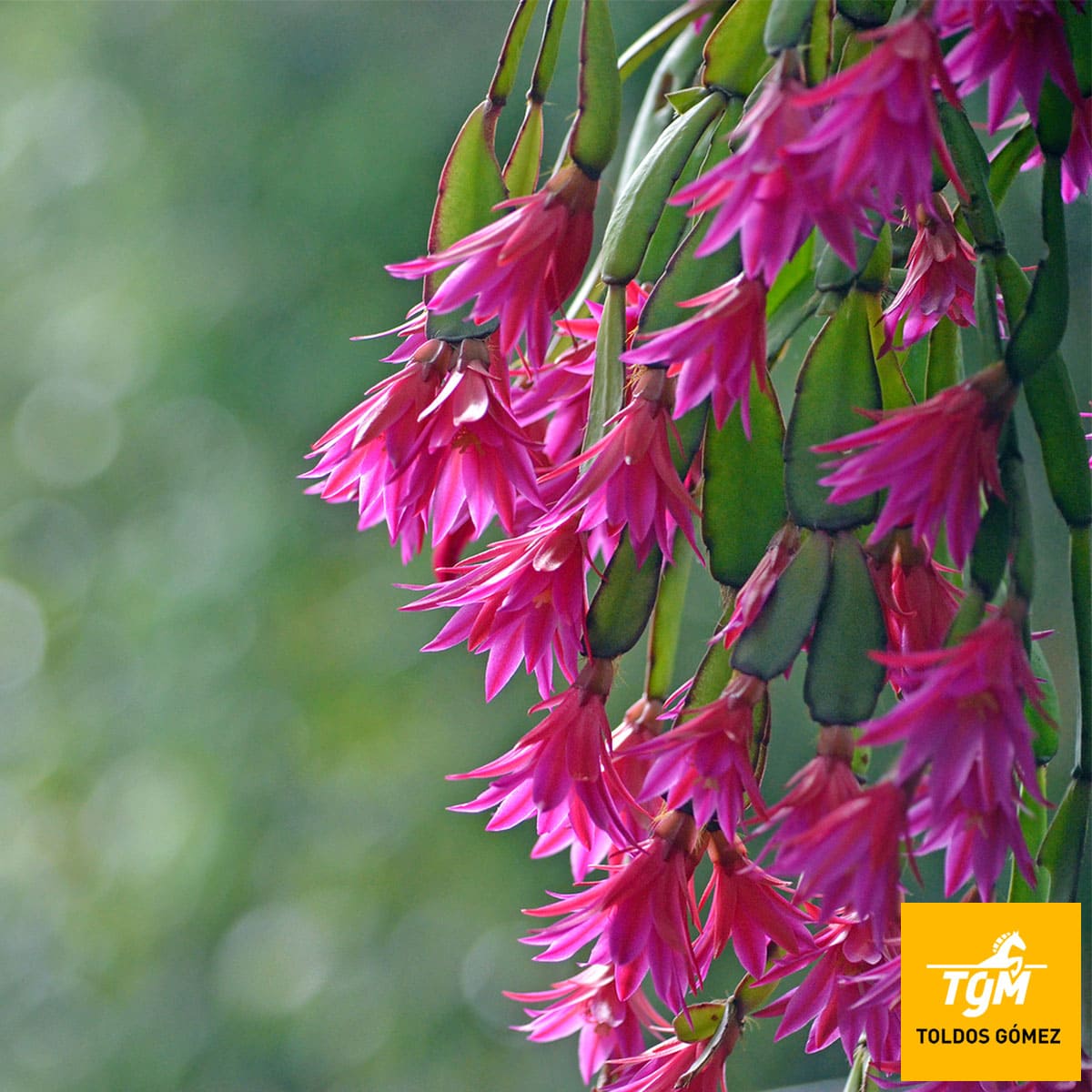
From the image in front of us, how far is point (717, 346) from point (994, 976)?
0.16 m

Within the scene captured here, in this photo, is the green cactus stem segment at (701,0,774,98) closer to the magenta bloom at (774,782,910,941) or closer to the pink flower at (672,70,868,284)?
the pink flower at (672,70,868,284)

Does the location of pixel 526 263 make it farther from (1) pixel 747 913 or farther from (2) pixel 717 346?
(1) pixel 747 913

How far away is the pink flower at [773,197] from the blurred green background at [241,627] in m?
1.06

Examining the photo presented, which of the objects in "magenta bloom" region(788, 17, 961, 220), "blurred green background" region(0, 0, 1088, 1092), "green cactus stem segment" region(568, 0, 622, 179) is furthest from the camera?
"blurred green background" region(0, 0, 1088, 1092)

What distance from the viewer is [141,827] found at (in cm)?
144

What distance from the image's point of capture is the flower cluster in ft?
0.70

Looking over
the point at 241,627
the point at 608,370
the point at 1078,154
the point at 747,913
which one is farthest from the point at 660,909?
the point at 241,627

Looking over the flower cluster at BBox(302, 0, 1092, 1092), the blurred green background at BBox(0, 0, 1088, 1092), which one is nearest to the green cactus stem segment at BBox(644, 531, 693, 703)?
the flower cluster at BBox(302, 0, 1092, 1092)

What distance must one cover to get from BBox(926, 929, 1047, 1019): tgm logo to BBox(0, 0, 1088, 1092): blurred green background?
1.03 meters

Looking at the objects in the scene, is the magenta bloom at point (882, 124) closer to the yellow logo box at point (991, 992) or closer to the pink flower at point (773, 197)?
the pink flower at point (773, 197)

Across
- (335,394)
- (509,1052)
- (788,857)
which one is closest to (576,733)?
(788,857)

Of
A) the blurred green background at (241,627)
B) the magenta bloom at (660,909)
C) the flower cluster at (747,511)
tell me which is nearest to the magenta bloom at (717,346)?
the flower cluster at (747,511)

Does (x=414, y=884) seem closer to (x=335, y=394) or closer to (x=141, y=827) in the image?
(x=141, y=827)

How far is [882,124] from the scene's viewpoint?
21 centimetres
